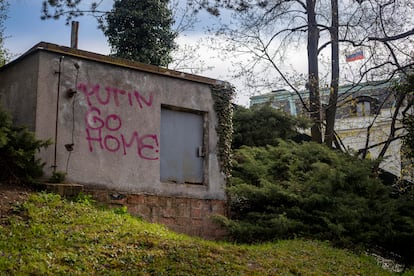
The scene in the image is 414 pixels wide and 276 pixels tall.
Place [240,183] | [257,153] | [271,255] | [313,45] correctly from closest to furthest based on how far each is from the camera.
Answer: [271,255] < [240,183] < [257,153] < [313,45]

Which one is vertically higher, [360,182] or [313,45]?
[313,45]

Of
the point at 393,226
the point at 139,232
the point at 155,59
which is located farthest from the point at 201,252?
the point at 155,59

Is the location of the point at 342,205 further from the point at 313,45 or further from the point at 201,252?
the point at 313,45

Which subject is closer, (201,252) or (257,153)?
(201,252)

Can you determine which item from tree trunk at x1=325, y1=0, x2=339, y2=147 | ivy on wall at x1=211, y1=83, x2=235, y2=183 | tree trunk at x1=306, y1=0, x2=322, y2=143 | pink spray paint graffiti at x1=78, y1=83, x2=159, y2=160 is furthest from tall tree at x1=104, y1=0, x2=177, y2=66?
pink spray paint graffiti at x1=78, y1=83, x2=159, y2=160

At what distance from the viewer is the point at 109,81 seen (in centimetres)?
1226

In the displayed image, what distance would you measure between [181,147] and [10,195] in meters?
4.44

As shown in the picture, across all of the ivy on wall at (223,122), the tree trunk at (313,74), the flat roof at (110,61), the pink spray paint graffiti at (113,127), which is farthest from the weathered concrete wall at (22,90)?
the tree trunk at (313,74)

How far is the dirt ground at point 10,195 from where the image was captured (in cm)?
921

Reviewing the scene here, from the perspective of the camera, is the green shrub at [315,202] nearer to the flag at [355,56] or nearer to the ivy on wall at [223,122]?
the ivy on wall at [223,122]

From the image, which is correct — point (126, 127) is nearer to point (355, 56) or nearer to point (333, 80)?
point (333, 80)

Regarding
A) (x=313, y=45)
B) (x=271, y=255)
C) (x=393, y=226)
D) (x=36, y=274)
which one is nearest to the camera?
(x=36, y=274)

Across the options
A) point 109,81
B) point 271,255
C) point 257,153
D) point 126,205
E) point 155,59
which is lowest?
point 271,255

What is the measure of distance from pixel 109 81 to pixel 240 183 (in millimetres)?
3997
